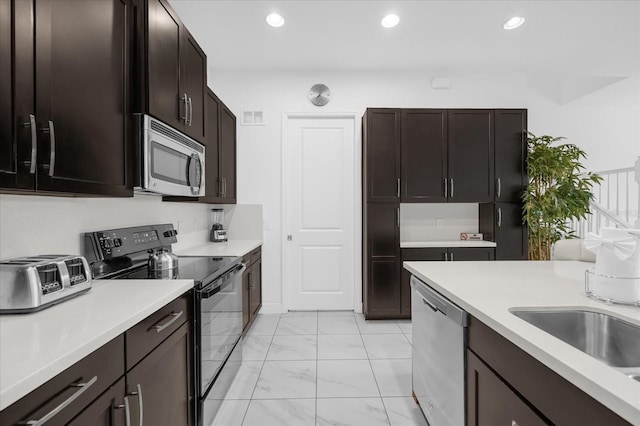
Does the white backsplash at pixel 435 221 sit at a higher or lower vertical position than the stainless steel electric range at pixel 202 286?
higher

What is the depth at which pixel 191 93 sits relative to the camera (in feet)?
7.28

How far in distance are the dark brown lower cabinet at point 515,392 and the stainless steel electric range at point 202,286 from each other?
1.27 m

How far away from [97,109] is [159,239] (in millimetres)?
1279

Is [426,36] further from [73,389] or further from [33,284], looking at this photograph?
[73,389]

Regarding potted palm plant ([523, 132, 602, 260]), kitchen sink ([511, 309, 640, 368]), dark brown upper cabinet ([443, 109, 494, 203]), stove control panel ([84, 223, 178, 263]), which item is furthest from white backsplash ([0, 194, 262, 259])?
potted palm plant ([523, 132, 602, 260])

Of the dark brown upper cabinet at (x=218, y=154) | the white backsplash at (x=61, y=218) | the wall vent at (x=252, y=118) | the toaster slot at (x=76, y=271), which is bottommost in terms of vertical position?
the toaster slot at (x=76, y=271)

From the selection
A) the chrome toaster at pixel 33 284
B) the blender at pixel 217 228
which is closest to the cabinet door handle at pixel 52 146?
the chrome toaster at pixel 33 284

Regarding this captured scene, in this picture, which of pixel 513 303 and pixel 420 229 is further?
pixel 420 229

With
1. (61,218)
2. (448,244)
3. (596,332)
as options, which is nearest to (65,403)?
(61,218)

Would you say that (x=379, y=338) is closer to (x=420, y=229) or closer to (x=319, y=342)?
(x=319, y=342)

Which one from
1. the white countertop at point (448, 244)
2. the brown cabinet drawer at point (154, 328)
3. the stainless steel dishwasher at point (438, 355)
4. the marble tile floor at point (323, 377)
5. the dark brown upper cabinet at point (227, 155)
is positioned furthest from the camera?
the white countertop at point (448, 244)

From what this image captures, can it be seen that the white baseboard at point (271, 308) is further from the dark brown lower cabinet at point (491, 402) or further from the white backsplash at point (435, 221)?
the dark brown lower cabinet at point (491, 402)

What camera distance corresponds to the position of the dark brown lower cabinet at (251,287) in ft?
9.80

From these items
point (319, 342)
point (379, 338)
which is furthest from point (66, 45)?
point (379, 338)
